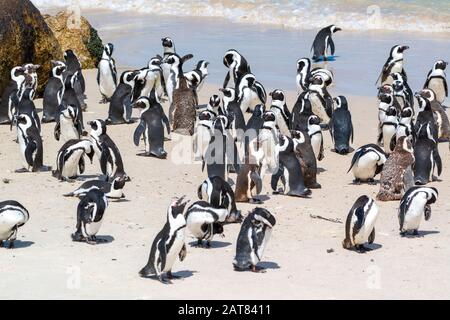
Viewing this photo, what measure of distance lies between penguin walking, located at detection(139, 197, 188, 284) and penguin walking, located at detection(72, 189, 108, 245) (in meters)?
1.07

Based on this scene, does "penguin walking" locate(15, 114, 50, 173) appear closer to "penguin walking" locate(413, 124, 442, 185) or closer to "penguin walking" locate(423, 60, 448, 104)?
"penguin walking" locate(413, 124, 442, 185)

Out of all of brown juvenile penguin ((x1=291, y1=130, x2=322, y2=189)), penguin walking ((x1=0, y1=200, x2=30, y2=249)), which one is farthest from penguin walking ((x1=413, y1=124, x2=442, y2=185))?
penguin walking ((x1=0, y1=200, x2=30, y2=249))

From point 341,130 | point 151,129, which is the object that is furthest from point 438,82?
point 151,129

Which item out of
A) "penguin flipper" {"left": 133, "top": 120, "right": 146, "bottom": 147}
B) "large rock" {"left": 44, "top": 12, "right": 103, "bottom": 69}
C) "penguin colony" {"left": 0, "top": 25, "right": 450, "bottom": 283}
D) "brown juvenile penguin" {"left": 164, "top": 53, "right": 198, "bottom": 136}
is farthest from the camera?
"large rock" {"left": 44, "top": 12, "right": 103, "bottom": 69}

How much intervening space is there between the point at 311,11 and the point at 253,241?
21474 mm

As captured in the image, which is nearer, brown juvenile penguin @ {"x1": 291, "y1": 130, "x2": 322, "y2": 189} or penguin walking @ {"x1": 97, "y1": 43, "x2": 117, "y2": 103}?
brown juvenile penguin @ {"x1": 291, "y1": 130, "x2": 322, "y2": 189}

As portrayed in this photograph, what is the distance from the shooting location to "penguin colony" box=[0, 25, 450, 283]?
9.63 meters

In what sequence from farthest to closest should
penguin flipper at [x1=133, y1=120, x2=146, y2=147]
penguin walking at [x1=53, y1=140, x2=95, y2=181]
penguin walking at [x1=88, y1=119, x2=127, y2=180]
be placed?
penguin flipper at [x1=133, y1=120, x2=146, y2=147] < penguin walking at [x1=88, y1=119, x2=127, y2=180] < penguin walking at [x1=53, y1=140, x2=95, y2=181]

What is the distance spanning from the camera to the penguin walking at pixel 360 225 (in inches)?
385

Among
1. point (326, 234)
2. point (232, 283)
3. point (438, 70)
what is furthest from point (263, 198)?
point (438, 70)

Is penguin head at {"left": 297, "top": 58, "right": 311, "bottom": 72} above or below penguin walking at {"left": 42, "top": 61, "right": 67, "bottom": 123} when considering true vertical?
above

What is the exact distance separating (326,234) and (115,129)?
17.5 ft

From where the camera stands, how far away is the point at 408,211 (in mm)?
10328

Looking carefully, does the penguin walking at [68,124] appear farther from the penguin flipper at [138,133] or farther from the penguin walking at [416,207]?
the penguin walking at [416,207]
